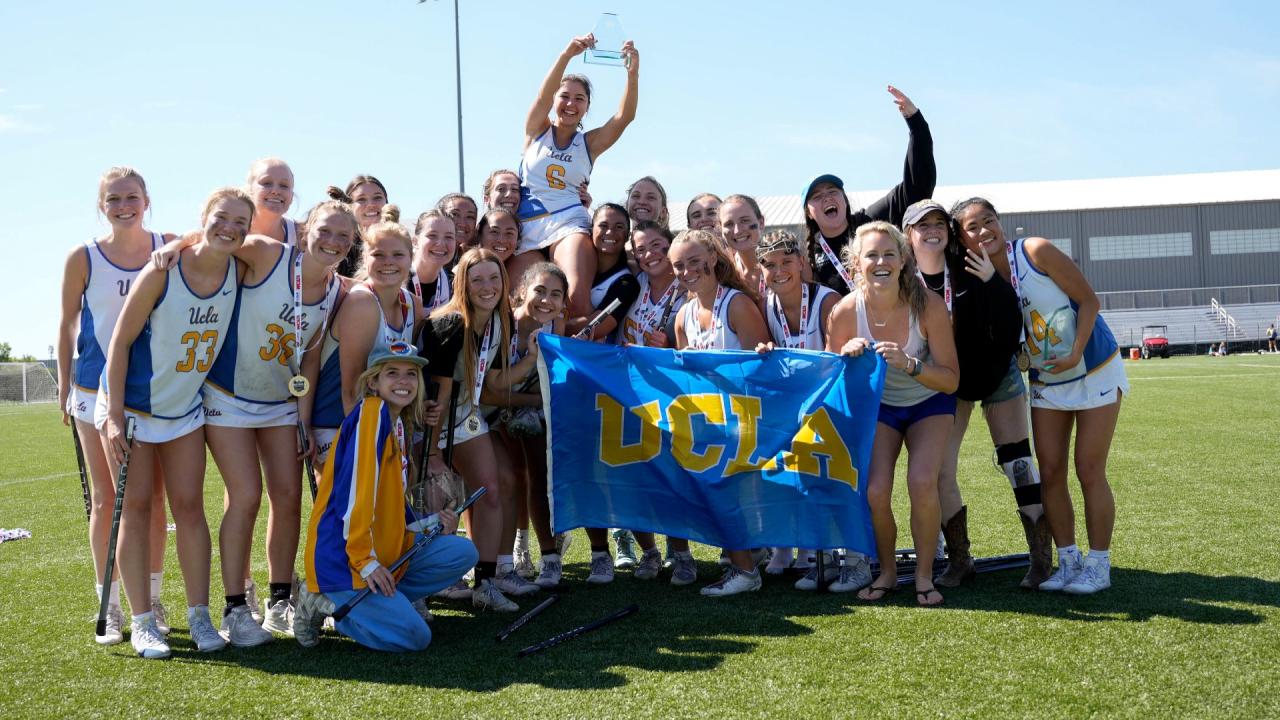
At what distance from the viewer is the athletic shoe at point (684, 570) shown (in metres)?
5.80

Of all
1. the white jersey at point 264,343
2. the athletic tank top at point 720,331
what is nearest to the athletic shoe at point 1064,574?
the athletic tank top at point 720,331

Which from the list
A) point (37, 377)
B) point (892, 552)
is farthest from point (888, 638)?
point (37, 377)

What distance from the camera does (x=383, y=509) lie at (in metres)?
4.66

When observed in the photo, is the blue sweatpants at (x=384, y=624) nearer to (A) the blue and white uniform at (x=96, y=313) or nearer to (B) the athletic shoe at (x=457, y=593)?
(B) the athletic shoe at (x=457, y=593)

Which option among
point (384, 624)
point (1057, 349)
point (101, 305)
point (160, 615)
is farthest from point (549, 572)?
point (1057, 349)

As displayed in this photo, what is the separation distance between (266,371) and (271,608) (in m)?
1.17

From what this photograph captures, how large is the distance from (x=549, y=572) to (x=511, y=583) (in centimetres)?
29

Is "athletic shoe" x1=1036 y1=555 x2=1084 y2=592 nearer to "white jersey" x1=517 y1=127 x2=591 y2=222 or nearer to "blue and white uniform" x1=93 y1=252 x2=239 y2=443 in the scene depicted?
"white jersey" x1=517 y1=127 x2=591 y2=222

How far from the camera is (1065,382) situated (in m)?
5.12

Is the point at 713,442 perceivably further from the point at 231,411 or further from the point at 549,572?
the point at 231,411

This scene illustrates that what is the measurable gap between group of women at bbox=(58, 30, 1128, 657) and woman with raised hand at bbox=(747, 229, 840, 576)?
0.6 inches

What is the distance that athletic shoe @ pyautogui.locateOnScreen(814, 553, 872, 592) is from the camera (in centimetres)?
541

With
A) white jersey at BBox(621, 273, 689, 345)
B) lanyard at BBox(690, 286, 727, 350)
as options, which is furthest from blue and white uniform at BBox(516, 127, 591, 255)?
lanyard at BBox(690, 286, 727, 350)

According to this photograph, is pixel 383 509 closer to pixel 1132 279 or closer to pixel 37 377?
pixel 37 377
